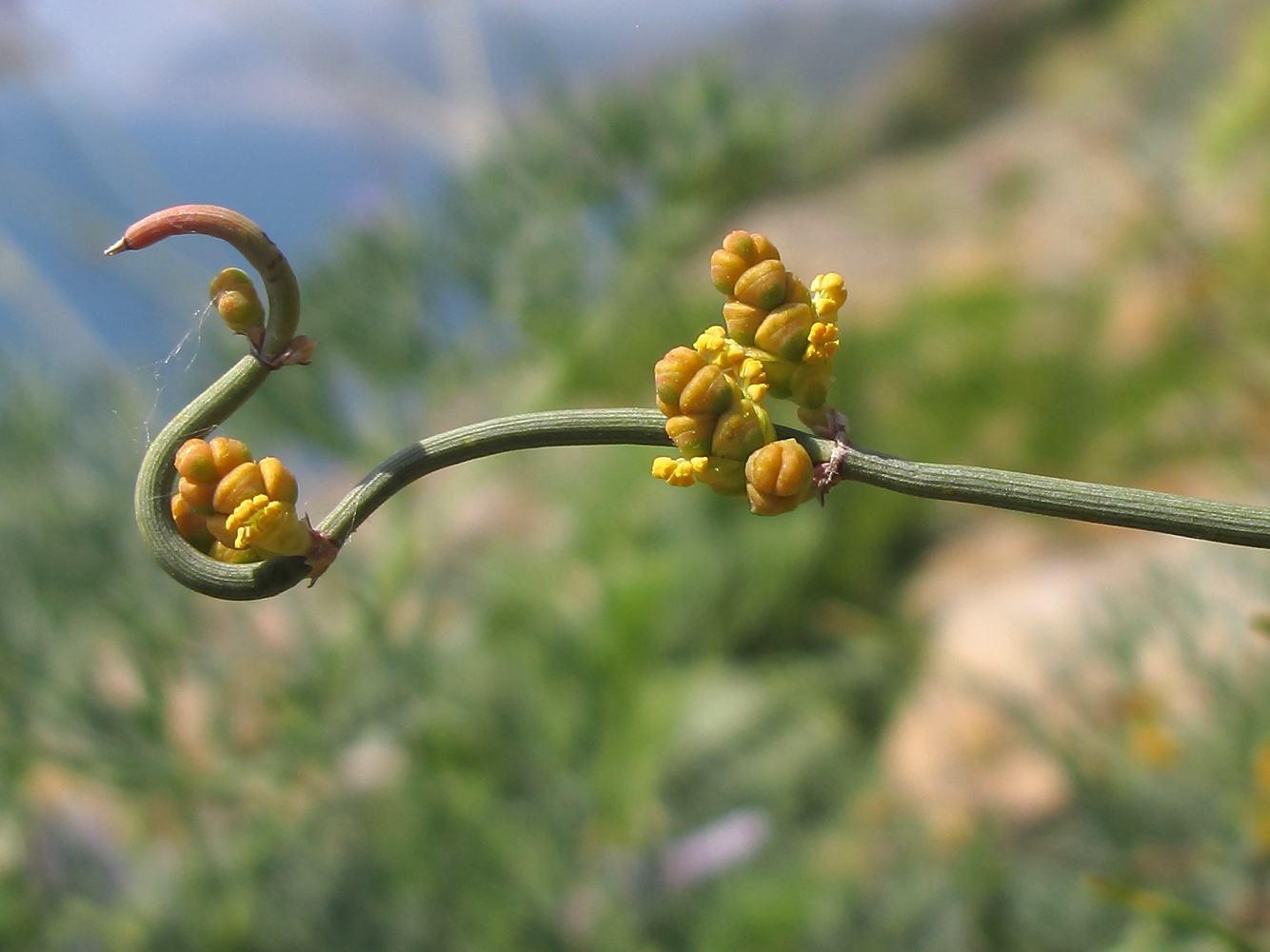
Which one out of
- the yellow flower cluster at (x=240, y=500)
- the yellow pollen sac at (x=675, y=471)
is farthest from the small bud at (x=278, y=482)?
the yellow pollen sac at (x=675, y=471)

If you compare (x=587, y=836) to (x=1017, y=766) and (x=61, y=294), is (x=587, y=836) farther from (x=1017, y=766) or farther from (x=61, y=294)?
(x=61, y=294)

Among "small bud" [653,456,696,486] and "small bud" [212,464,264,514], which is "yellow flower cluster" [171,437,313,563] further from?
"small bud" [653,456,696,486]

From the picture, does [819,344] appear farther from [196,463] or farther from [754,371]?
[196,463]

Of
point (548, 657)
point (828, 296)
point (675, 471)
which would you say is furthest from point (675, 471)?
point (548, 657)

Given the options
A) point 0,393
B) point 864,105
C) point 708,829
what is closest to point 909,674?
point 708,829

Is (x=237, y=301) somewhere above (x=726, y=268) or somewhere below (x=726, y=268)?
below

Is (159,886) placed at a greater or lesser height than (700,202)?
lesser

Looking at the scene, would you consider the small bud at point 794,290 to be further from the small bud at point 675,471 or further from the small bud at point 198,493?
the small bud at point 198,493
